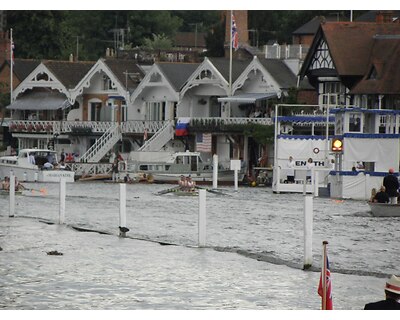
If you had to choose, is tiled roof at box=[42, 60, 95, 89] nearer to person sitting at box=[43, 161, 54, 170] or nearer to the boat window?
the boat window

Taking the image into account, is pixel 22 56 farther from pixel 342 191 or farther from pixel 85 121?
pixel 342 191

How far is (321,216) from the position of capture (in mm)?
47188

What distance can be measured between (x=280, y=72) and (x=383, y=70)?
12642 millimetres

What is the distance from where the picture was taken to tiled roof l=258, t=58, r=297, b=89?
260ft

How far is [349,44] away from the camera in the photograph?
7156 cm

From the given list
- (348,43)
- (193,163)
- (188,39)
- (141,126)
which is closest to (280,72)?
(141,126)

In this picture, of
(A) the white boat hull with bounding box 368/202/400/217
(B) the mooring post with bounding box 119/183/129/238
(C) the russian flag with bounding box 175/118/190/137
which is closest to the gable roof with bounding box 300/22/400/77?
(C) the russian flag with bounding box 175/118/190/137

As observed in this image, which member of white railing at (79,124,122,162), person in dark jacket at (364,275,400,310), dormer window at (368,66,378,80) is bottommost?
person in dark jacket at (364,275,400,310)

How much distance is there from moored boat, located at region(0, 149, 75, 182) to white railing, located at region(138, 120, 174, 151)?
8.17 m

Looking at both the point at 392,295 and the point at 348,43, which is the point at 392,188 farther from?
the point at 348,43

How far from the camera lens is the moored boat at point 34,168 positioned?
229 feet

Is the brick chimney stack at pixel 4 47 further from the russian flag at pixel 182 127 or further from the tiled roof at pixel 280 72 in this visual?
the tiled roof at pixel 280 72

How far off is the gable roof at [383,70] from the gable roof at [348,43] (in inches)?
32.0

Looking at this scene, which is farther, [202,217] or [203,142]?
[203,142]
